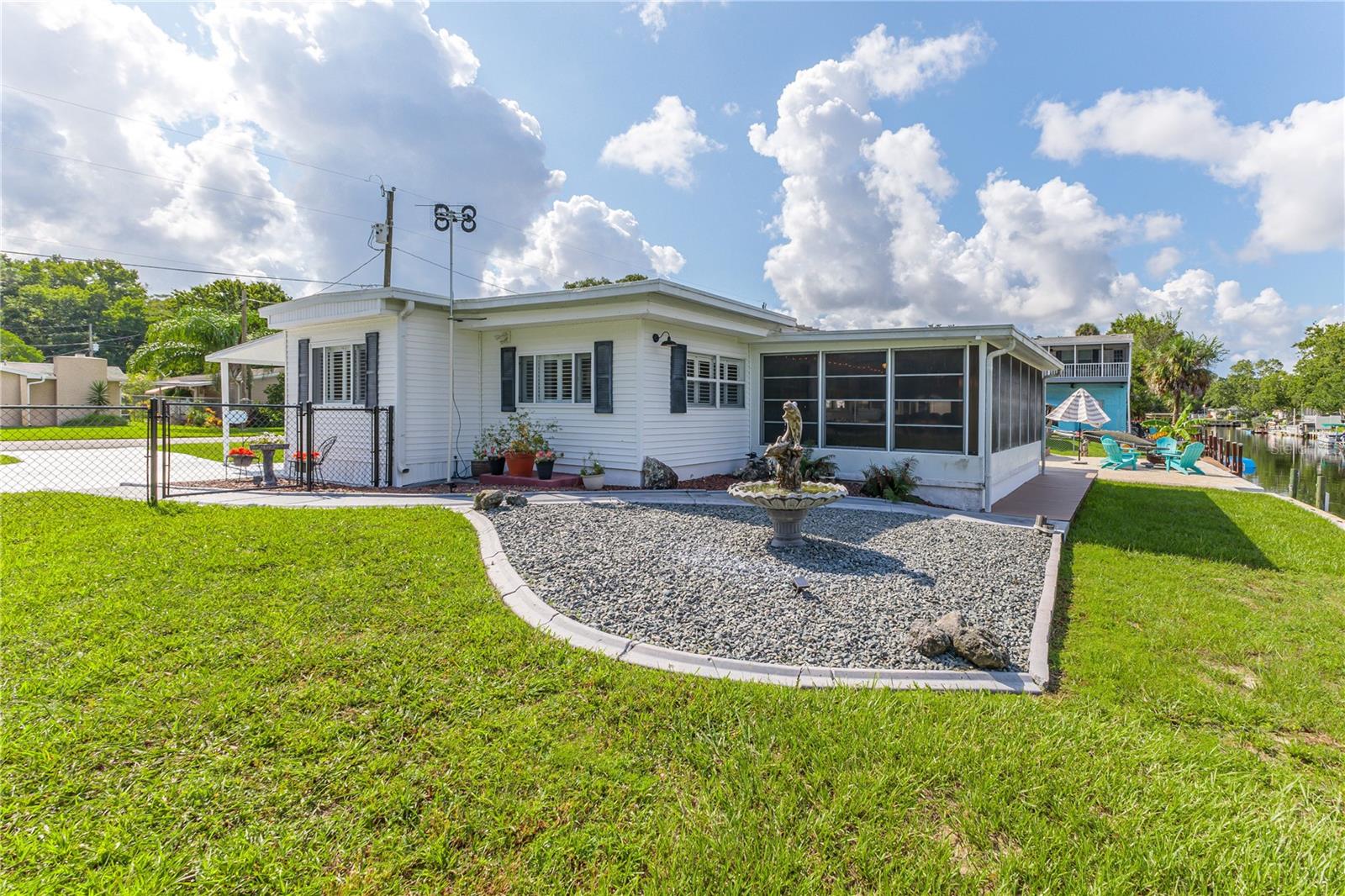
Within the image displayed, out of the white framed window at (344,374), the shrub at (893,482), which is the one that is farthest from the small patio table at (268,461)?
the shrub at (893,482)

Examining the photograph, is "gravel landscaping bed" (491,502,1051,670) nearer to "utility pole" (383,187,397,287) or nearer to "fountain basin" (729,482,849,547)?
"fountain basin" (729,482,849,547)

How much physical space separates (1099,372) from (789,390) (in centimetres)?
2886

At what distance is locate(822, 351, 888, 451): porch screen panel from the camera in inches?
413

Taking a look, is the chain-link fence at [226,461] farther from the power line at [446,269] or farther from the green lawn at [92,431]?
the power line at [446,269]

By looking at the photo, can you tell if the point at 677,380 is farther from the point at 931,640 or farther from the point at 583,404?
the point at 931,640

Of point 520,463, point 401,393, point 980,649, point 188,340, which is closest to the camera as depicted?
point 980,649

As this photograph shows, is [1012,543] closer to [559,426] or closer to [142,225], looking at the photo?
[559,426]

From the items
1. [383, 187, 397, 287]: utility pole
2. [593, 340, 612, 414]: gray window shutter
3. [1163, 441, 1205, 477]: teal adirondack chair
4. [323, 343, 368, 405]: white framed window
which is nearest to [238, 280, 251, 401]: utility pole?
[383, 187, 397, 287]: utility pole

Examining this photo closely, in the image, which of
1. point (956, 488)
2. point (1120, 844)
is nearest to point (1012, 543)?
point (956, 488)

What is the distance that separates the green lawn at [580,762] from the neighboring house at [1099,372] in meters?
32.8

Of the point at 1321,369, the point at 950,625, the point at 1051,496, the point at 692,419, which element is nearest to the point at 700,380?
the point at 692,419

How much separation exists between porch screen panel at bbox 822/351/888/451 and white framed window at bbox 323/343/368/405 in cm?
811

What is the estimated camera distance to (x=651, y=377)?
32.2 feet

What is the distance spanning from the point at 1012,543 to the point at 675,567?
13.4 ft
